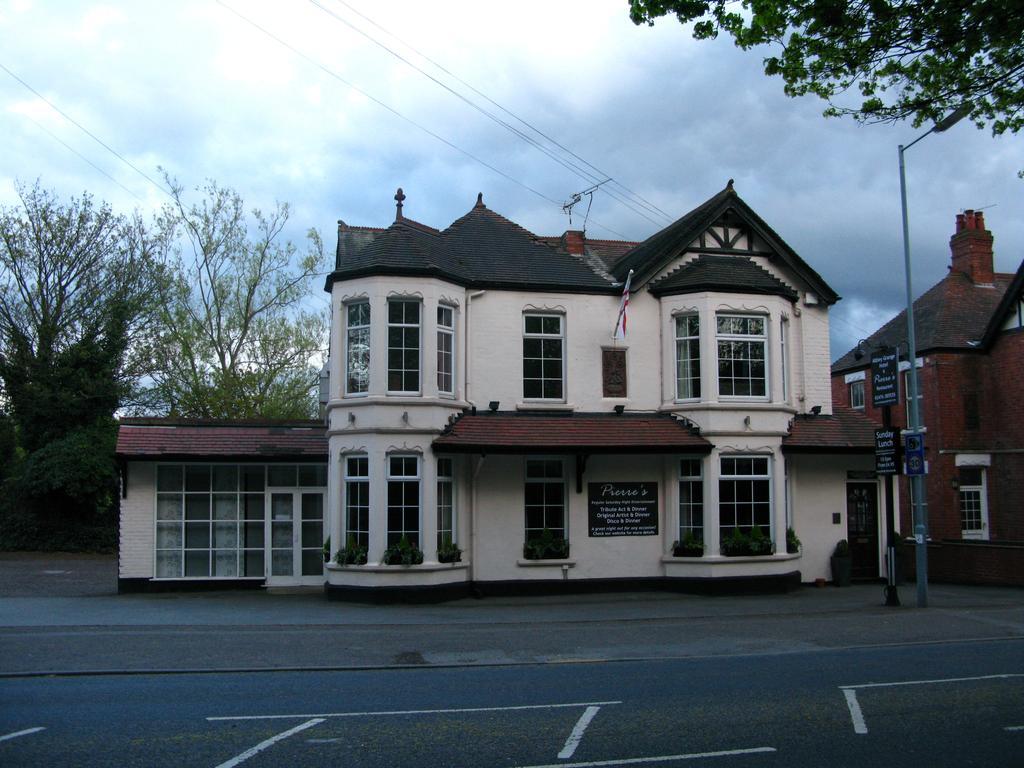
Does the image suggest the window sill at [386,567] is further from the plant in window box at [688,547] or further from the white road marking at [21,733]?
the white road marking at [21,733]

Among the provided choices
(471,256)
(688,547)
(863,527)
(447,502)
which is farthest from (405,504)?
(863,527)

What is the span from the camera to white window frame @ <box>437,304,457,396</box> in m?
20.0

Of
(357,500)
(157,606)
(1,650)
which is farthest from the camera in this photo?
(357,500)

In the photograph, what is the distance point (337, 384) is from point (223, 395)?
17308mm

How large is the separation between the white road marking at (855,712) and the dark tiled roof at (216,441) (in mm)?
13498

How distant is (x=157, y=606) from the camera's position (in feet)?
58.7

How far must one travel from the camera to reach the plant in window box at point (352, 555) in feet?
62.4

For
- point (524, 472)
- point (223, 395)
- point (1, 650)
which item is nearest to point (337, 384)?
point (524, 472)

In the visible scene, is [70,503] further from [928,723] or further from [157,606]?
[928,723]

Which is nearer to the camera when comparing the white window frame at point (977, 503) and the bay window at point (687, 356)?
the bay window at point (687, 356)

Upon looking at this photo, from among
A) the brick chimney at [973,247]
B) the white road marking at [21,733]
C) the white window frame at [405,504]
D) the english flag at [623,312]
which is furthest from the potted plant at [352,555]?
the brick chimney at [973,247]

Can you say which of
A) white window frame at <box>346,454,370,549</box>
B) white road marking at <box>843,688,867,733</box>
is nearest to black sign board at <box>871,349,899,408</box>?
white road marking at <box>843,688,867,733</box>

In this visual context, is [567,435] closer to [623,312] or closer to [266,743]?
[623,312]

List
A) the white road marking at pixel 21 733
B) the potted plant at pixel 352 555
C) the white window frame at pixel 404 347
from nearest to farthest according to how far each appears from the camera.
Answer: the white road marking at pixel 21 733 < the potted plant at pixel 352 555 < the white window frame at pixel 404 347
